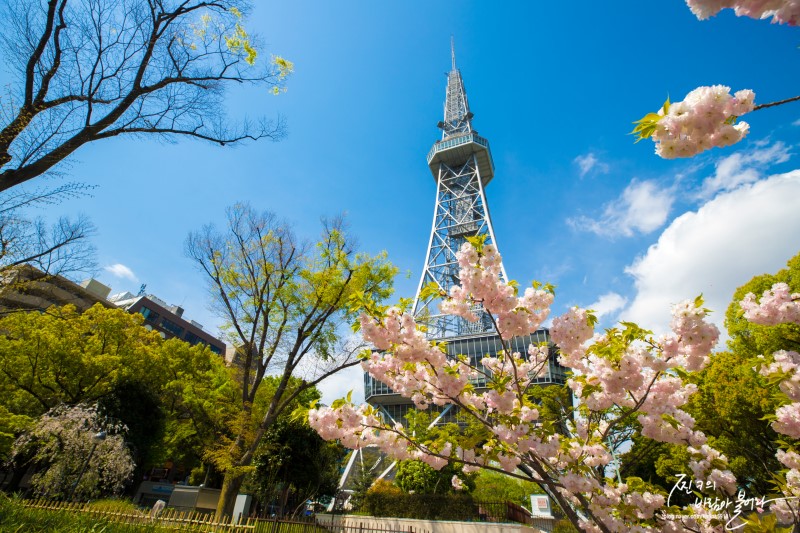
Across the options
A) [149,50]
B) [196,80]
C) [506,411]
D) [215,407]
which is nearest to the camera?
[506,411]

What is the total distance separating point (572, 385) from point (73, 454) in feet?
52.0

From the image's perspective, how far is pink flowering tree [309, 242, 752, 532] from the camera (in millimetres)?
3389

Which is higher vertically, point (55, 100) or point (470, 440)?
point (55, 100)

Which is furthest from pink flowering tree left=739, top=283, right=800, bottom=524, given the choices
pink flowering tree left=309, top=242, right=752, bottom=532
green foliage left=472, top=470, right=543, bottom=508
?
green foliage left=472, top=470, right=543, bottom=508

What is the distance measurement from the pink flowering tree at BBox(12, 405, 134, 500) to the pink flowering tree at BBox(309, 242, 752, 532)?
→ 39.5ft

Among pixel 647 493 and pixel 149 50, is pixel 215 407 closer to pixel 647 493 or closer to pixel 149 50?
pixel 149 50

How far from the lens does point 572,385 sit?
4367mm

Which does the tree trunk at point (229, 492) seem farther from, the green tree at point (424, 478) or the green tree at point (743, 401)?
the green tree at point (743, 401)

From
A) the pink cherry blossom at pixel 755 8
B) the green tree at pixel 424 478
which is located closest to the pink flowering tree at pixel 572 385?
the pink cherry blossom at pixel 755 8

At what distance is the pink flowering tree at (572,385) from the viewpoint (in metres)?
3.39

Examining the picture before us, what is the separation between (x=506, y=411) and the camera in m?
3.69

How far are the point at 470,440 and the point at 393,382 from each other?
4.79ft

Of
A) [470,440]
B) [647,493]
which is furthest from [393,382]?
[647,493]

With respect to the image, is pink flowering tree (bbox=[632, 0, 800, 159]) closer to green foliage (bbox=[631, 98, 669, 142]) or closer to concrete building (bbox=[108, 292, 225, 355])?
green foliage (bbox=[631, 98, 669, 142])
